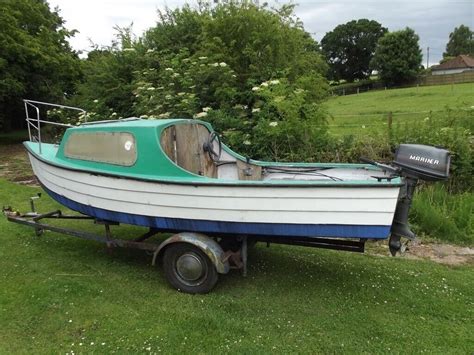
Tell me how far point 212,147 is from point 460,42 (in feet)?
381

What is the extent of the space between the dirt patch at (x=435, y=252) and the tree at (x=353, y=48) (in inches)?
2885

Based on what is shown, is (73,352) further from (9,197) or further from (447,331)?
(9,197)

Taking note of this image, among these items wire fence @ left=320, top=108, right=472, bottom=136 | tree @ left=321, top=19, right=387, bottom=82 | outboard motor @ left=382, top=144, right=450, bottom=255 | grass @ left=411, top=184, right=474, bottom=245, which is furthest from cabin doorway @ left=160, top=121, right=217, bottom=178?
tree @ left=321, top=19, right=387, bottom=82

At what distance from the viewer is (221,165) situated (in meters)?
5.48

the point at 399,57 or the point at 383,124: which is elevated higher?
the point at 399,57

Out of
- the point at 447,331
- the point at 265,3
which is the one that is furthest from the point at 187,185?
the point at 265,3

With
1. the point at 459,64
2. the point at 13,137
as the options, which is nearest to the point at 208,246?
the point at 13,137

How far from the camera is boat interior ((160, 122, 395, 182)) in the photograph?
15.5 ft

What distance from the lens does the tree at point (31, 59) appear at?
1650 cm

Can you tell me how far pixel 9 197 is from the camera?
27.8 ft

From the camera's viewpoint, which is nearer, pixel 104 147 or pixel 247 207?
pixel 247 207

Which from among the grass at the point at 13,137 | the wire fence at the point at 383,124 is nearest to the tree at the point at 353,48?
the grass at the point at 13,137

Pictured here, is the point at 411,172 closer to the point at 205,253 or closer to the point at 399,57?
the point at 205,253

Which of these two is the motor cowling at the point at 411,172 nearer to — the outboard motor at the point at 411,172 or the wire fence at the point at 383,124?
the outboard motor at the point at 411,172
